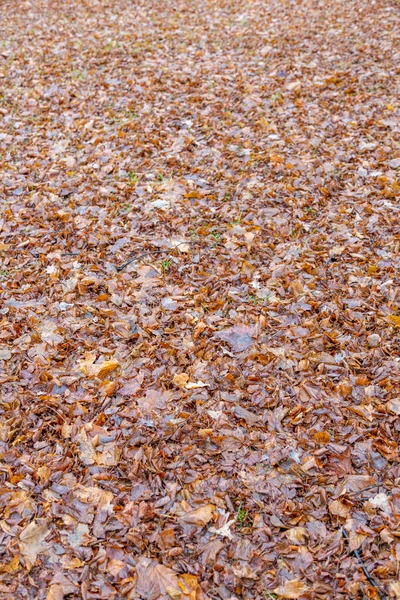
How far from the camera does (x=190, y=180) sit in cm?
581

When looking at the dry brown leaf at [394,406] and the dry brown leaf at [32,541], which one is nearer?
the dry brown leaf at [32,541]

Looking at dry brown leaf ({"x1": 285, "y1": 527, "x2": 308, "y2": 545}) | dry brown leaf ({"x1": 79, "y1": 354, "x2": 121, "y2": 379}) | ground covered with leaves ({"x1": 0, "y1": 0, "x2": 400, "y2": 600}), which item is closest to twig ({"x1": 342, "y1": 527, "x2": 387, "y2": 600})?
ground covered with leaves ({"x1": 0, "y1": 0, "x2": 400, "y2": 600})

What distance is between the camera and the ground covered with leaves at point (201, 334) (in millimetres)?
2846

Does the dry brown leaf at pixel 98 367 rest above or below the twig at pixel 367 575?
above

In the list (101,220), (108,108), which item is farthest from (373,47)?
(101,220)

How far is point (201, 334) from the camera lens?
13.3ft

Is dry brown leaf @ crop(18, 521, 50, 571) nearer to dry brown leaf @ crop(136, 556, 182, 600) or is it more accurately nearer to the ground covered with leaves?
the ground covered with leaves

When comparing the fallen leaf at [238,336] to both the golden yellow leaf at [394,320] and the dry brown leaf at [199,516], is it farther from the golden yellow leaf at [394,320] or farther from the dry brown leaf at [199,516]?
the dry brown leaf at [199,516]

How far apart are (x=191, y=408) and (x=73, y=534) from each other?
109 cm

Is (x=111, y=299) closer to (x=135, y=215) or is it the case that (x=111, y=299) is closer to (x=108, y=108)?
(x=135, y=215)

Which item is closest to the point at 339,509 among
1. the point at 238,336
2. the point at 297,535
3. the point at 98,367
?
the point at 297,535

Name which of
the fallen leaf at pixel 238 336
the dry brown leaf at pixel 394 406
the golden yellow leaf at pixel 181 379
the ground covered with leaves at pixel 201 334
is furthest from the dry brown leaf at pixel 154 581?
the dry brown leaf at pixel 394 406

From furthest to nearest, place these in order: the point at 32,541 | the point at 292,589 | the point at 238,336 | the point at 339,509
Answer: the point at 238,336
the point at 339,509
the point at 32,541
the point at 292,589

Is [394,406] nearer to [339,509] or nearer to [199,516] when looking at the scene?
[339,509]
